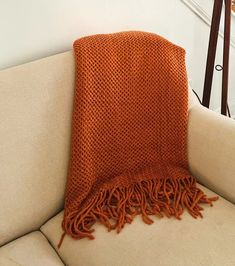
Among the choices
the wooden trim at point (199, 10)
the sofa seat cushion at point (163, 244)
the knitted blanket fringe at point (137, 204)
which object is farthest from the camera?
the wooden trim at point (199, 10)

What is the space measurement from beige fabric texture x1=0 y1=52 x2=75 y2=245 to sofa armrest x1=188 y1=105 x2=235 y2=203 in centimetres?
44

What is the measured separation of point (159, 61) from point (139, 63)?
0.08 metres

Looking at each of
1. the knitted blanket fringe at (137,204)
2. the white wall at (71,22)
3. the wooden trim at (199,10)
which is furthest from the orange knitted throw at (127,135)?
the wooden trim at (199,10)

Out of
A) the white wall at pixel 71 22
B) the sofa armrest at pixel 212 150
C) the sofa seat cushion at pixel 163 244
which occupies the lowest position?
the sofa seat cushion at pixel 163 244

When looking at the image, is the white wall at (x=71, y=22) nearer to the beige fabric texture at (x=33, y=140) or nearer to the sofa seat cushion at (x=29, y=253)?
the beige fabric texture at (x=33, y=140)

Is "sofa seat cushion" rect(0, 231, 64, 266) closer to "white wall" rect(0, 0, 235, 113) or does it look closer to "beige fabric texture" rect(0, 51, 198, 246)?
"beige fabric texture" rect(0, 51, 198, 246)

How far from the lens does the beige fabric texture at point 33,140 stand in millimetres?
861

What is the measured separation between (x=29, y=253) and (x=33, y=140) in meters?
0.33

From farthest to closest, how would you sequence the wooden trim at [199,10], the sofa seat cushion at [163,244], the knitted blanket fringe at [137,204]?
the wooden trim at [199,10] < the knitted blanket fringe at [137,204] < the sofa seat cushion at [163,244]

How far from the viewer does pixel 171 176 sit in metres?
1.02

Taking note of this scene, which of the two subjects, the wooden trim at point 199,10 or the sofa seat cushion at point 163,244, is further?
the wooden trim at point 199,10

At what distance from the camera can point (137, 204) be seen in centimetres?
95

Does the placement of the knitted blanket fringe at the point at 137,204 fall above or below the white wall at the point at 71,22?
below

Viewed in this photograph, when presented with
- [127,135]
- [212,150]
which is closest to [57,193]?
[127,135]
